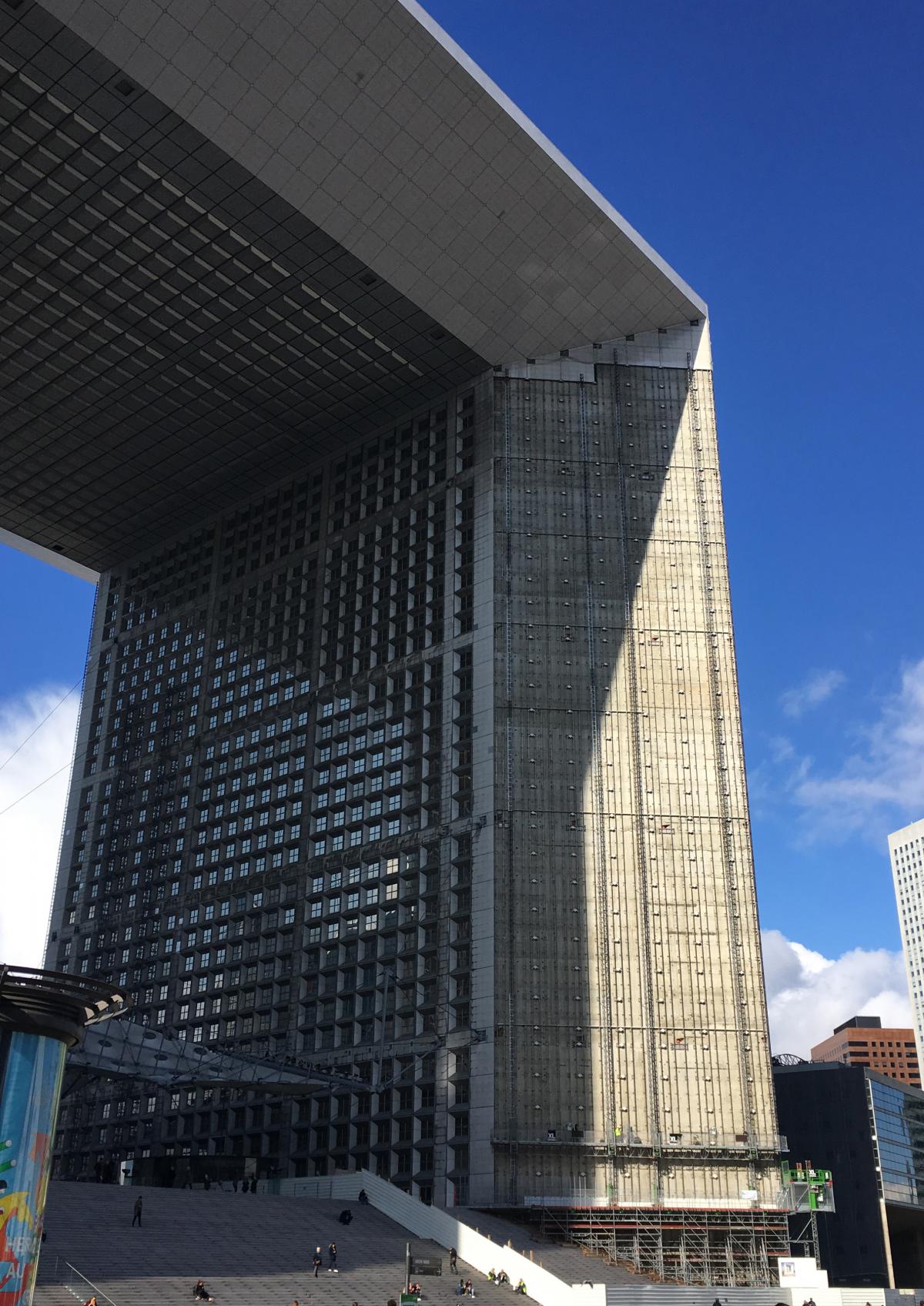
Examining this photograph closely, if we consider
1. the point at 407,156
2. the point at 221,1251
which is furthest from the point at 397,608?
the point at 221,1251

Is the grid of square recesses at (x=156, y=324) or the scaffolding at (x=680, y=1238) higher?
the grid of square recesses at (x=156, y=324)

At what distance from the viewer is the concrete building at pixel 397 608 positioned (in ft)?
196

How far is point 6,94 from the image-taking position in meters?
59.5

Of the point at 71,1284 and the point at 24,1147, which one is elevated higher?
the point at 24,1147

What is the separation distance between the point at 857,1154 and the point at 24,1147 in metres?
83.8

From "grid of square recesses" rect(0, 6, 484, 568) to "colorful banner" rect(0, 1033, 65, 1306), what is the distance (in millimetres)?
46668

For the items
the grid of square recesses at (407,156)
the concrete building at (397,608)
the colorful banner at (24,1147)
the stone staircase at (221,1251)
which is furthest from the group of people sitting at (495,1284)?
the grid of square recesses at (407,156)

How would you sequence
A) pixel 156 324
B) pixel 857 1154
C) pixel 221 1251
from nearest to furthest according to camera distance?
pixel 221 1251
pixel 156 324
pixel 857 1154

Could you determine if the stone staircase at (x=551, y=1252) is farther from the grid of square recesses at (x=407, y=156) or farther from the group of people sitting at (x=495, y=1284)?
the grid of square recesses at (x=407, y=156)

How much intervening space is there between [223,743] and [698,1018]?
114 feet

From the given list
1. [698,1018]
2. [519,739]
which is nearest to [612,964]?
[698,1018]

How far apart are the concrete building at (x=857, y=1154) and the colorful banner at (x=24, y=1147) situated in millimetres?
77524

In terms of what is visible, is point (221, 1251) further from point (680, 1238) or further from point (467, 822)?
point (467, 822)

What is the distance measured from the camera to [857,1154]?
9644cm
